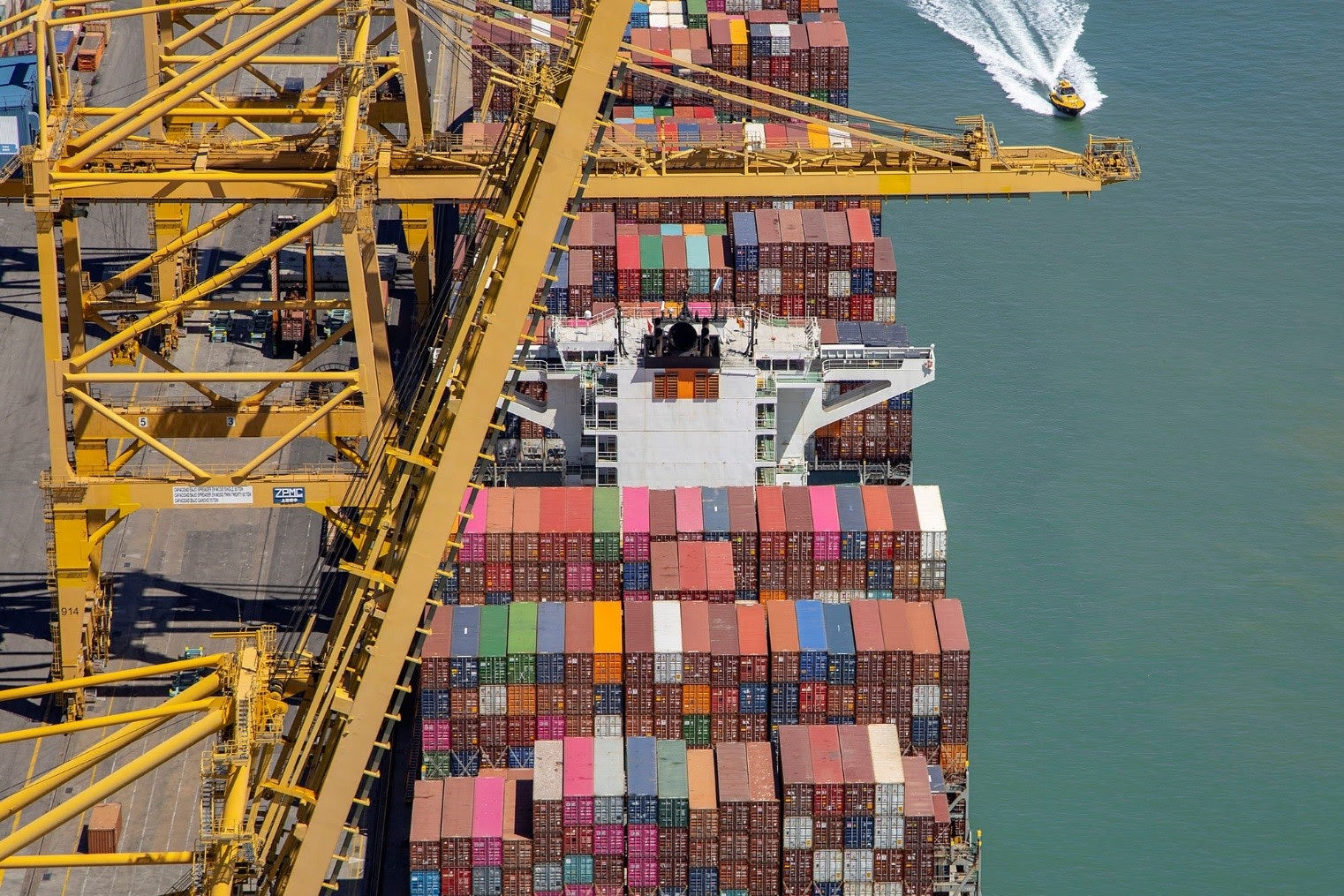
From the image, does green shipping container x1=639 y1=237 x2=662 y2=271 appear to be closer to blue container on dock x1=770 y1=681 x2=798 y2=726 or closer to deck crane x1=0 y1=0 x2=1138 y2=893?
deck crane x1=0 y1=0 x2=1138 y2=893

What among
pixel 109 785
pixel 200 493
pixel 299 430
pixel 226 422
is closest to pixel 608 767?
pixel 109 785

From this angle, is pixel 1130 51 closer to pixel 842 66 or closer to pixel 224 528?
pixel 842 66

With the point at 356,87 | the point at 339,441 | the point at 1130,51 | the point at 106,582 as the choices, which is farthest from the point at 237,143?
the point at 1130,51

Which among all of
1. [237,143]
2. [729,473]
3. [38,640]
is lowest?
[38,640]

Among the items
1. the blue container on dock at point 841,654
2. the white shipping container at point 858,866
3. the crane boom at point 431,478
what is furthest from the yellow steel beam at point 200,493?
the crane boom at point 431,478

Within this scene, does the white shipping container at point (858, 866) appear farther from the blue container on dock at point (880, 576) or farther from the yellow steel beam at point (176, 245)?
the yellow steel beam at point (176, 245)

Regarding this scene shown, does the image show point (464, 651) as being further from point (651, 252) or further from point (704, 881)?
point (651, 252)
